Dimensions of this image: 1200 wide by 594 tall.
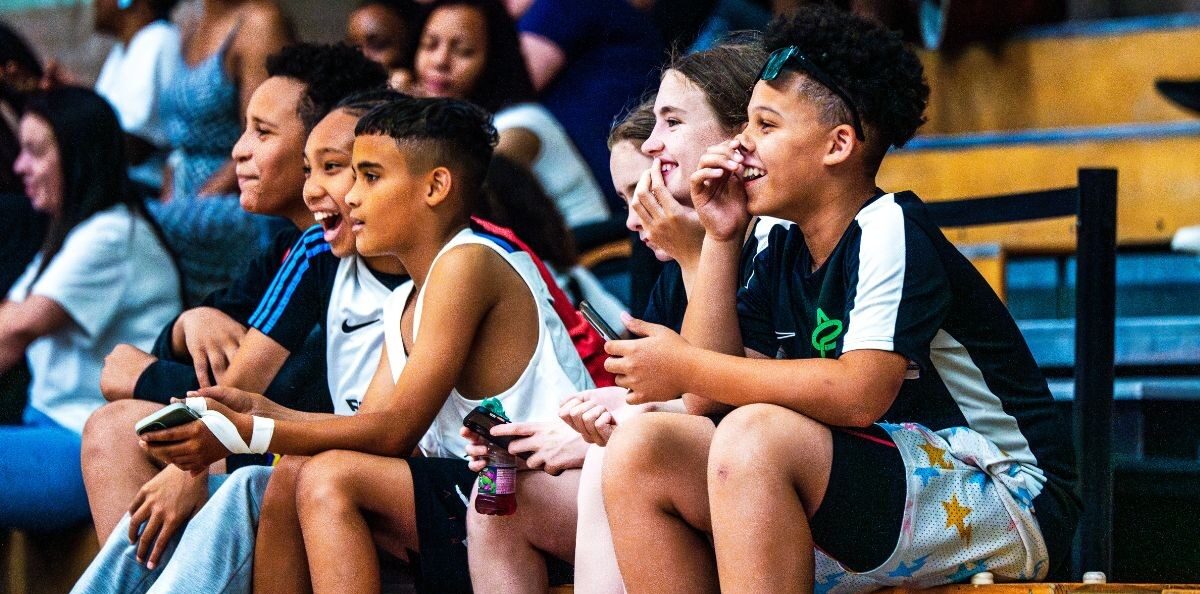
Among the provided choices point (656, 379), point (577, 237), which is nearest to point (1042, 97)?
point (577, 237)

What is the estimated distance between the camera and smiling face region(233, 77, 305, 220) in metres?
2.87

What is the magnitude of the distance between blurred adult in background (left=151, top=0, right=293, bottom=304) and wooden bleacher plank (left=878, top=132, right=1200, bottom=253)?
6.23ft

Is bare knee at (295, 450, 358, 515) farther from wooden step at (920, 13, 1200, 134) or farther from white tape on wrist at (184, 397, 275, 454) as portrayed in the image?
wooden step at (920, 13, 1200, 134)

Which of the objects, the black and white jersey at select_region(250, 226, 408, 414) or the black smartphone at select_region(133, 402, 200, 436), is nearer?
the black smartphone at select_region(133, 402, 200, 436)

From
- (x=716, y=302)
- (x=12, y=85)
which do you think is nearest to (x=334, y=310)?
(x=716, y=302)

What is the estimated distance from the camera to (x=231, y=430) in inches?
83.9

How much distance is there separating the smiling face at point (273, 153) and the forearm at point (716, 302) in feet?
3.71

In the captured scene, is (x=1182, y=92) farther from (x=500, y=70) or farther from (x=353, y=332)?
(x=353, y=332)

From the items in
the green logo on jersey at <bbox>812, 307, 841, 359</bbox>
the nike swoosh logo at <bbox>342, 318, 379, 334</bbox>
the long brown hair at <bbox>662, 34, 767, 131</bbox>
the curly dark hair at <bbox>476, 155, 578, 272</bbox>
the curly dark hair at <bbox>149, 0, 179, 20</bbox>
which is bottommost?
the nike swoosh logo at <bbox>342, 318, 379, 334</bbox>

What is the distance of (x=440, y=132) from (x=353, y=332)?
399mm

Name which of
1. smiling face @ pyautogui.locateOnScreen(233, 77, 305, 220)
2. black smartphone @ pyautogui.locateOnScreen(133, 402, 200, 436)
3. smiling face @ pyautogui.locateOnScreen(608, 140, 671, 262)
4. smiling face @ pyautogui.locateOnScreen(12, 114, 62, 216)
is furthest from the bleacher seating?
smiling face @ pyautogui.locateOnScreen(12, 114, 62, 216)

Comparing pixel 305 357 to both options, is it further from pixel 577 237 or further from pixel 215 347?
pixel 577 237

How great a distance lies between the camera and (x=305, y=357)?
273 cm

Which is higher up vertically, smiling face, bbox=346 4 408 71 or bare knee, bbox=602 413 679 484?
smiling face, bbox=346 4 408 71
